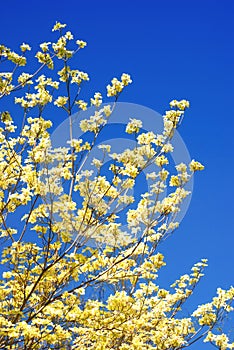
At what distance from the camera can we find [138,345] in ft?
16.8

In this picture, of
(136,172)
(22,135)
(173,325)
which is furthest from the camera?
(173,325)

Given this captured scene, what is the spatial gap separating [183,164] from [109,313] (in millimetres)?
1785

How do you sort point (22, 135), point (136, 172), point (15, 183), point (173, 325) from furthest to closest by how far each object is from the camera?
1. point (173, 325)
2. point (22, 135)
3. point (15, 183)
4. point (136, 172)

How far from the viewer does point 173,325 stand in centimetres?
596

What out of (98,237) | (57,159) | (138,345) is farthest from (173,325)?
(57,159)

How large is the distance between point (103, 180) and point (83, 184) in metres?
0.22

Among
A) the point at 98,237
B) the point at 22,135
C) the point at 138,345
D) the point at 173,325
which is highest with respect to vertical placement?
the point at 22,135

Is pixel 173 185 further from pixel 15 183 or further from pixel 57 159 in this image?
pixel 15 183

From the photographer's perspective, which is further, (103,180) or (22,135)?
(22,135)

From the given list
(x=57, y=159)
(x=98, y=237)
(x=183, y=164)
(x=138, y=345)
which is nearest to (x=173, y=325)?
(x=138, y=345)

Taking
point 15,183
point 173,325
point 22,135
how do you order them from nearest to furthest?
point 15,183, point 22,135, point 173,325

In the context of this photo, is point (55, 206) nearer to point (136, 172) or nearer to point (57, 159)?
point (57, 159)

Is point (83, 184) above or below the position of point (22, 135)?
below

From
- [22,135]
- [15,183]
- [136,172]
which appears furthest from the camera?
[22,135]
